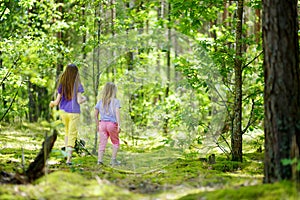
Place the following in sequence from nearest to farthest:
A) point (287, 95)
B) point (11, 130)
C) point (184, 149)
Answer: point (287, 95)
point (184, 149)
point (11, 130)

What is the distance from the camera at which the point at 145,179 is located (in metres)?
5.73

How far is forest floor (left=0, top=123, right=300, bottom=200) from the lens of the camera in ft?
13.2

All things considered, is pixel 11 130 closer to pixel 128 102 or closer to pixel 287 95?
pixel 128 102

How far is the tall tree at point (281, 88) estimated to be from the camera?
4234 millimetres

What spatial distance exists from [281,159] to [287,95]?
638 mm

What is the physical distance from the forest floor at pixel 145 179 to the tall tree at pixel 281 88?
1.11 feet

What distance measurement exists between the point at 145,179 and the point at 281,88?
2.34m

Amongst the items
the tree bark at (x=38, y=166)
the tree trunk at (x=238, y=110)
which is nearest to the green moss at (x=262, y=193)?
the tree bark at (x=38, y=166)

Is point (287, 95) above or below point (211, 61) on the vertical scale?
below

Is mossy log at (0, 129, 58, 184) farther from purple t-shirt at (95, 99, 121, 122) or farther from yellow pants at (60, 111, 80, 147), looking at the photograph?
purple t-shirt at (95, 99, 121, 122)

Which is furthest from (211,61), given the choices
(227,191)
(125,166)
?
(227,191)

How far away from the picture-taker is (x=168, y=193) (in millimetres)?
4473

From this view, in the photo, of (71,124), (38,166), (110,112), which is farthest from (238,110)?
(38,166)

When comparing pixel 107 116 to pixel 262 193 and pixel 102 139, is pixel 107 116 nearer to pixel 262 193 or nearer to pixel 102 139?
pixel 102 139
